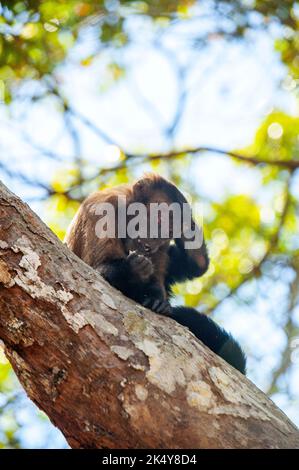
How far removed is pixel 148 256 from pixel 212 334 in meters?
1.15

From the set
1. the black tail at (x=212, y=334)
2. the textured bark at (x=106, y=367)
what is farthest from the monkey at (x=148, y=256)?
the textured bark at (x=106, y=367)

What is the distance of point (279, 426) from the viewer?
11.8ft

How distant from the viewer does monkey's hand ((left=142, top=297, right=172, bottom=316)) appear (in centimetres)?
493

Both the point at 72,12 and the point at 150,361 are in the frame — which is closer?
the point at 150,361

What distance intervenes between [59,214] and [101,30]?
2.15m

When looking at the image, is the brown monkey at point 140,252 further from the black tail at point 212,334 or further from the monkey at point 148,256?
the black tail at point 212,334

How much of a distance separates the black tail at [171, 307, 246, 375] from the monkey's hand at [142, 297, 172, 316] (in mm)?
163

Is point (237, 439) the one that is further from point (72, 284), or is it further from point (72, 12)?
point (72, 12)

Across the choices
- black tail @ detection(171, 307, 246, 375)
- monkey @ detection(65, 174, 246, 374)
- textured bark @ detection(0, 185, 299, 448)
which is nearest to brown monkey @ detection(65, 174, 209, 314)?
monkey @ detection(65, 174, 246, 374)

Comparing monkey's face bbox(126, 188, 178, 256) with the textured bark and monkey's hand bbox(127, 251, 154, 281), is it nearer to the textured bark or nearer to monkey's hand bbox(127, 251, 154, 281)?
monkey's hand bbox(127, 251, 154, 281)

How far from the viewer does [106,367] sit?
3.60 m

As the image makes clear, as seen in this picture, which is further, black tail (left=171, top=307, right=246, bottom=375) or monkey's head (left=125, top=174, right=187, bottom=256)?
monkey's head (left=125, top=174, right=187, bottom=256)

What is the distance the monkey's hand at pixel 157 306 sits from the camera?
4926 mm

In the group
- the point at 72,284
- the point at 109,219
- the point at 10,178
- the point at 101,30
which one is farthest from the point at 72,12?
the point at 72,284
